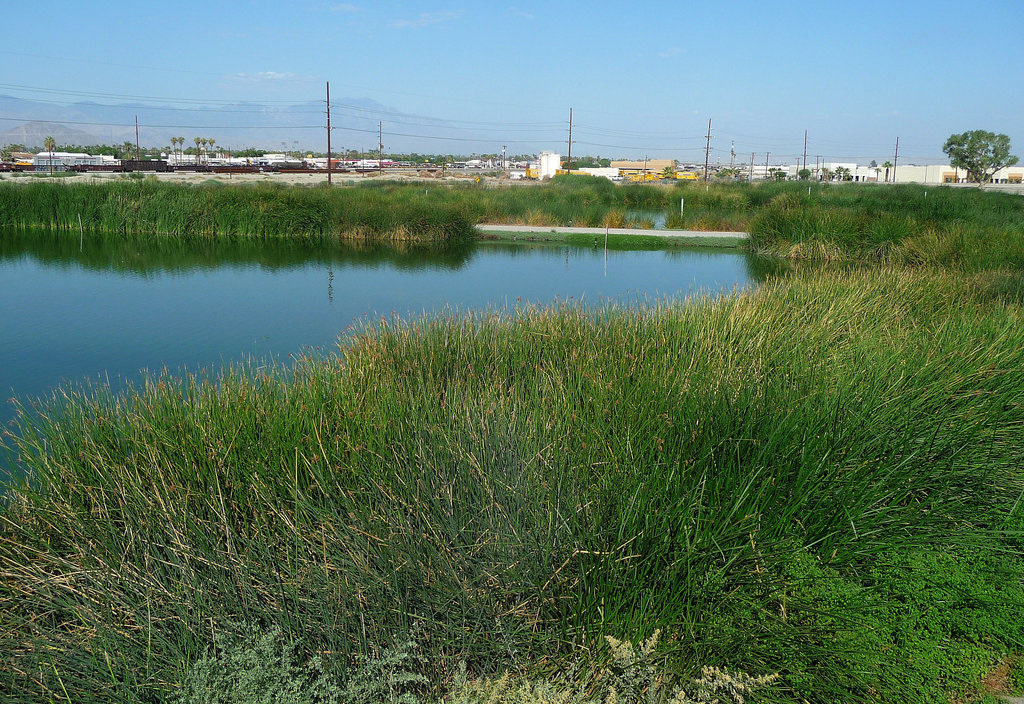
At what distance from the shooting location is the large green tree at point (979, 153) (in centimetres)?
6097

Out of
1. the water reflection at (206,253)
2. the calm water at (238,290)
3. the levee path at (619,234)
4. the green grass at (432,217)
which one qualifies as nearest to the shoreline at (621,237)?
the levee path at (619,234)

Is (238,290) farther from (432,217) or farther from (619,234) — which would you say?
(619,234)

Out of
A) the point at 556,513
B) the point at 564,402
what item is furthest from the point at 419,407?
the point at 556,513

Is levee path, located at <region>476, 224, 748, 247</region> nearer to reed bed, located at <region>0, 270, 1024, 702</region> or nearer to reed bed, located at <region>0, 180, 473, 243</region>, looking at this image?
reed bed, located at <region>0, 180, 473, 243</region>

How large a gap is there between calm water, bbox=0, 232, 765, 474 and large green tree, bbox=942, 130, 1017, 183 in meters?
54.6

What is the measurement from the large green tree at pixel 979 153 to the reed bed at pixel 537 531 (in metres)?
66.9

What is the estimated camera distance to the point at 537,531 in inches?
114

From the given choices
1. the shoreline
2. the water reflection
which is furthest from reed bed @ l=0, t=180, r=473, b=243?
the shoreline

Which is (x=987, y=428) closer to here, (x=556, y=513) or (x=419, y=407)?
(x=556, y=513)

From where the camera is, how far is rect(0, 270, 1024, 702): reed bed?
103 inches

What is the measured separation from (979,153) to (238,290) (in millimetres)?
64314

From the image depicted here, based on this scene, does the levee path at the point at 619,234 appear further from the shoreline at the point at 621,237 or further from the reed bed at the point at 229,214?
the reed bed at the point at 229,214

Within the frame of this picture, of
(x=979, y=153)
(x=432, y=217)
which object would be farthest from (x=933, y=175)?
(x=432, y=217)

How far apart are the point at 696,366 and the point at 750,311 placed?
180 centimetres
